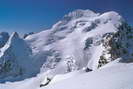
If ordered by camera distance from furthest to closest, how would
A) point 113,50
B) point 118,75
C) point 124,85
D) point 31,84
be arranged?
point 31,84 < point 113,50 < point 118,75 < point 124,85

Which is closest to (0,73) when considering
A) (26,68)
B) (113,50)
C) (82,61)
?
(26,68)

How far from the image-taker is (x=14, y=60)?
184250 millimetres

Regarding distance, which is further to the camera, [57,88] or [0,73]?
[0,73]

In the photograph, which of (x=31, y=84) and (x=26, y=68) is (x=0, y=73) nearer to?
(x=26, y=68)

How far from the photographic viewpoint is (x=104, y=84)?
15805 millimetres

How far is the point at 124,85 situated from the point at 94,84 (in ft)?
7.88

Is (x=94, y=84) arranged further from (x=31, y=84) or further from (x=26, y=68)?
(x=26, y=68)

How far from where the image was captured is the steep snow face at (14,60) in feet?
572

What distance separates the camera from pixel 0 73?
561ft

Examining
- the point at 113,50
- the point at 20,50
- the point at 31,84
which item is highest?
the point at 20,50

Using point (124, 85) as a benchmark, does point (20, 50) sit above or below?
above

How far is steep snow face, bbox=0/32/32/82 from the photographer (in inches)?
6862

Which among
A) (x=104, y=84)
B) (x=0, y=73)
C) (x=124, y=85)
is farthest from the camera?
(x=0, y=73)

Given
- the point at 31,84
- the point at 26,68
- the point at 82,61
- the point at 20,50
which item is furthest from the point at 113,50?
the point at 20,50
